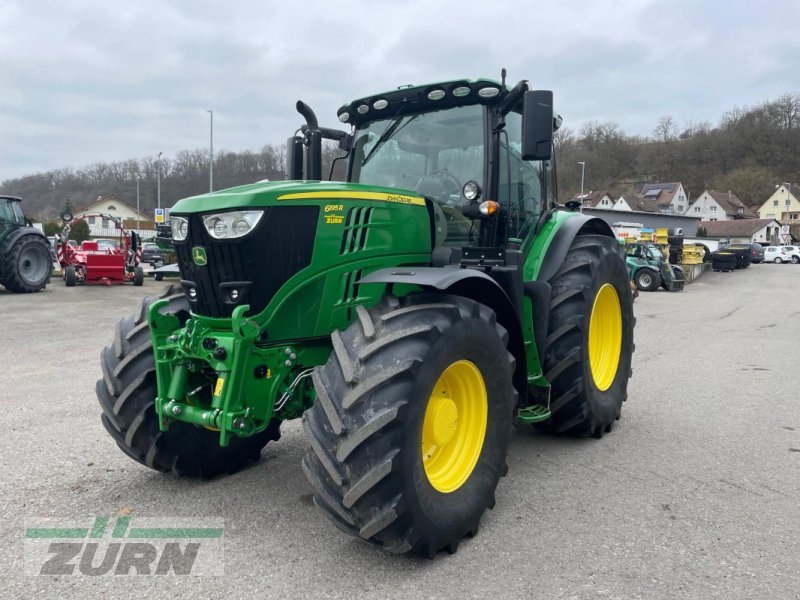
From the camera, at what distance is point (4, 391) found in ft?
21.3

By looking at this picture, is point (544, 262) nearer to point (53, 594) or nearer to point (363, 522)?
point (363, 522)

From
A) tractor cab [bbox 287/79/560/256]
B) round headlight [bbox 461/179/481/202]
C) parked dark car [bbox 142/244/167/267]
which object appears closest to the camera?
round headlight [bbox 461/179/481/202]

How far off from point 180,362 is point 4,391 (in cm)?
433

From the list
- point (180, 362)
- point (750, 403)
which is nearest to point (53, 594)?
point (180, 362)

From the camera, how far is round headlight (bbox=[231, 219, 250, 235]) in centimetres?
313

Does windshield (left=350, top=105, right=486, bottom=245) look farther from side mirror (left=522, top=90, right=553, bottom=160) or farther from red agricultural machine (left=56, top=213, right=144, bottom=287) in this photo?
red agricultural machine (left=56, top=213, right=144, bottom=287)

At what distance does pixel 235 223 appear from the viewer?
10.3ft

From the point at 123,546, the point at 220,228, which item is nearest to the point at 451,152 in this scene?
the point at 220,228

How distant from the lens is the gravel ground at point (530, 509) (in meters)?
2.81

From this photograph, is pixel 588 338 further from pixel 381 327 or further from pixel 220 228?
pixel 220 228

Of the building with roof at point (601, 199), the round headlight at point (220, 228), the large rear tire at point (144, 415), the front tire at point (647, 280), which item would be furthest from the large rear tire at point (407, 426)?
the building with roof at point (601, 199)

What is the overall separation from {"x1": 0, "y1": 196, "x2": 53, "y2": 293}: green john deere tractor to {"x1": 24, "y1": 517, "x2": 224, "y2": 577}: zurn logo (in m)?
14.5

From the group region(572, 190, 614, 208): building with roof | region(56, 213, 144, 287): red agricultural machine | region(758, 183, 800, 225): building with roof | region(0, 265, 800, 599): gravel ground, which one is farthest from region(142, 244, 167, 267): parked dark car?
region(758, 183, 800, 225): building with roof

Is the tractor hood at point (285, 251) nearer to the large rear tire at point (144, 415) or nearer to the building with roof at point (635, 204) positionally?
the large rear tire at point (144, 415)
